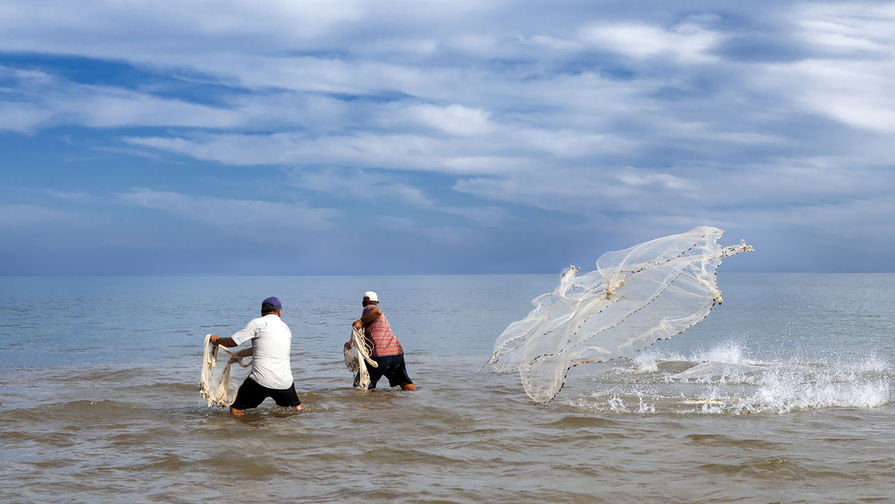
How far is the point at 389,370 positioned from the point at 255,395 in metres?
3.24

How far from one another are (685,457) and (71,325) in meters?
33.3

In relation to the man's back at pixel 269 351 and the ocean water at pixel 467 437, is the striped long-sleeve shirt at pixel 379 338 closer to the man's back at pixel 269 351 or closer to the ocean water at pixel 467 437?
the ocean water at pixel 467 437

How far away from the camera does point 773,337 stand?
2856cm

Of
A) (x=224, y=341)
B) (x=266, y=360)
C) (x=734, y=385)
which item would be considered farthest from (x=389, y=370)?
(x=734, y=385)

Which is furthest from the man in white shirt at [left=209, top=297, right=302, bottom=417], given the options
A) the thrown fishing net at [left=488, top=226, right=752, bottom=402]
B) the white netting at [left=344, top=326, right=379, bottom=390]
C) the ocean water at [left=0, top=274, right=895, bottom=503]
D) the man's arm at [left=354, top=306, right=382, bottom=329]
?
the thrown fishing net at [left=488, top=226, right=752, bottom=402]

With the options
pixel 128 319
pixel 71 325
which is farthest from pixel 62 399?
pixel 128 319

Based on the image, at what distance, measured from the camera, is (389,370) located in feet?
44.0

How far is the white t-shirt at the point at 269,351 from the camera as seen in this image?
412 inches

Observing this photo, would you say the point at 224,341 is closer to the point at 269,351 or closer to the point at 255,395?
the point at 269,351

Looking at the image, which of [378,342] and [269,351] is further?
[378,342]

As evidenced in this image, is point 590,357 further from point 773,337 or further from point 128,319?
point 128,319

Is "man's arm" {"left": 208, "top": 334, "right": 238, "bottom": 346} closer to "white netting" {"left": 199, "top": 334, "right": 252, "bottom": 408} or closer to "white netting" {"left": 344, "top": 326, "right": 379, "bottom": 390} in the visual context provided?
"white netting" {"left": 199, "top": 334, "right": 252, "bottom": 408}

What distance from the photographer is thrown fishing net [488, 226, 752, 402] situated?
10703 mm

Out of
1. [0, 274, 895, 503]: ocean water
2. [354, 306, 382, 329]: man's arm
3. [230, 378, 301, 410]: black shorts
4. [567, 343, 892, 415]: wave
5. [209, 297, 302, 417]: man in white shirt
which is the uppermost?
[354, 306, 382, 329]: man's arm
